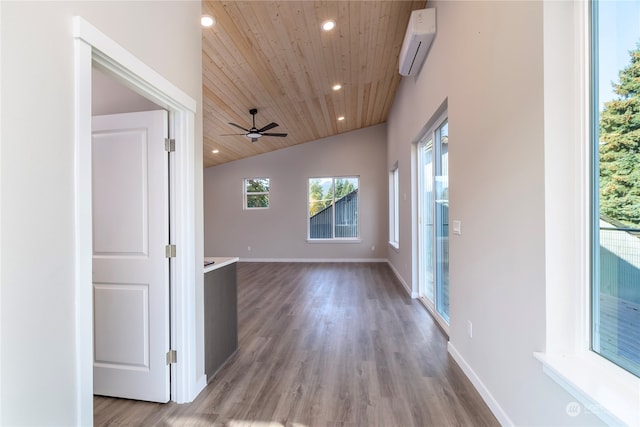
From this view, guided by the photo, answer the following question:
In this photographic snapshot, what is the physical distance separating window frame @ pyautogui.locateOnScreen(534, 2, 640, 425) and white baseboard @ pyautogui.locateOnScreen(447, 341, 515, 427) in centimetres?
58

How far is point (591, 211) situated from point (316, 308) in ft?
10.6

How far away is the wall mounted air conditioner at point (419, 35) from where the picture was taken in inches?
114

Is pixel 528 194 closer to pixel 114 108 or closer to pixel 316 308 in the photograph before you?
pixel 114 108

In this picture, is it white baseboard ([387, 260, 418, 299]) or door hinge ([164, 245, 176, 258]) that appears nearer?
door hinge ([164, 245, 176, 258])

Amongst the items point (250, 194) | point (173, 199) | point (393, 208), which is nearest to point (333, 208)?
point (393, 208)

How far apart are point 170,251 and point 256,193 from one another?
255 inches

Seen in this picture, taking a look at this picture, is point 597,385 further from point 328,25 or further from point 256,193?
point 256,193

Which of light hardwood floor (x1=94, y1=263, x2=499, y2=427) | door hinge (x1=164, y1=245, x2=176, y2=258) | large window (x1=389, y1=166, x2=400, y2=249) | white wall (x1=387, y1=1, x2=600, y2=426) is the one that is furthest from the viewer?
large window (x1=389, y1=166, x2=400, y2=249)

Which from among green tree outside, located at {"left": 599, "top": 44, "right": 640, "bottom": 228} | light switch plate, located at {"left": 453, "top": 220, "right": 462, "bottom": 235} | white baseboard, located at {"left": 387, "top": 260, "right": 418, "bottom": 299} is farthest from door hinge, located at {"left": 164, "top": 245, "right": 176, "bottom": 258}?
white baseboard, located at {"left": 387, "top": 260, "right": 418, "bottom": 299}

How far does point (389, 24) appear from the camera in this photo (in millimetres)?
3434

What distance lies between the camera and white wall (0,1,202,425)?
0.95 meters

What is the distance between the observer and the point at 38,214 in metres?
1.04

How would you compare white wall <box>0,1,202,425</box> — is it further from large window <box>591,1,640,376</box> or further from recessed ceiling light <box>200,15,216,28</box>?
large window <box>591,1,640,376</box>

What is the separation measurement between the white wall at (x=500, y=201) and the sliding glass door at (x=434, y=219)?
60cm
